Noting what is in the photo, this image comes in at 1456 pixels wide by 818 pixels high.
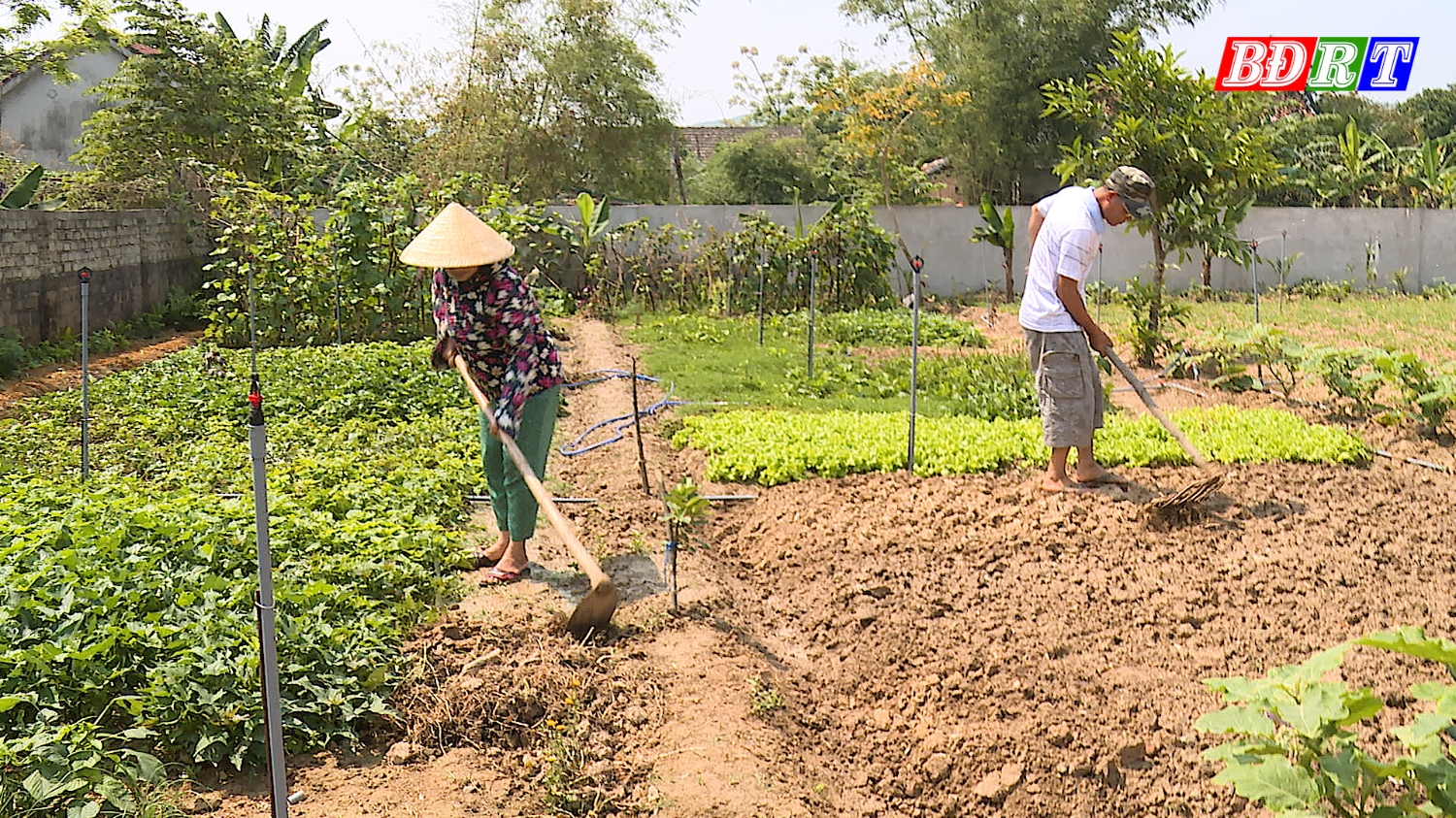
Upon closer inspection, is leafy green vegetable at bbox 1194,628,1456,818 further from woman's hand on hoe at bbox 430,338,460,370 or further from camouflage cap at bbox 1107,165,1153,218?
camouflage cap at bbox 1107,165,1153,218

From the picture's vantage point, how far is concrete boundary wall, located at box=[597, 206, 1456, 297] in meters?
20.0

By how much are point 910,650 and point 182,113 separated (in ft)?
50.2

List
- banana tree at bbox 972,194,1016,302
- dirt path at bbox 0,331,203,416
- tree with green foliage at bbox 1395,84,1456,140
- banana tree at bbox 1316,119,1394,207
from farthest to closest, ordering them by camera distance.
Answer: tree with green foliage at bbox 1395,84,1456,140
banana tree at bbox 1316,119,1394,207
banana tree at bbox 972,194,1016,302
dirt path at bbox 0,331,203,416

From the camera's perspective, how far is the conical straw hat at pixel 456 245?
5121mm

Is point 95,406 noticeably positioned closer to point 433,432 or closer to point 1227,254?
point 433,432

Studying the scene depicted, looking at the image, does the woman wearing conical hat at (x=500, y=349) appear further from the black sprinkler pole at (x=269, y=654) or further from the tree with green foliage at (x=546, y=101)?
the tree with green foliage at (x=546, y=101)

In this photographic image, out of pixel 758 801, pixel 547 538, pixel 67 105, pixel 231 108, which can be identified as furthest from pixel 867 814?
pixel 67 105

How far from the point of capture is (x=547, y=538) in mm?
6090

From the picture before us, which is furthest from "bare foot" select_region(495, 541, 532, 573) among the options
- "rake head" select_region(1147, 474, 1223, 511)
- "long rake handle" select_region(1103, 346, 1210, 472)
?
"long rake handle" select_region(1103, 346, 1210, 472)

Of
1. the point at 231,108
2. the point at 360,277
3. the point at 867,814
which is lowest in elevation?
the point at 867,814

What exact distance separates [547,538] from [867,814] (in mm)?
2739

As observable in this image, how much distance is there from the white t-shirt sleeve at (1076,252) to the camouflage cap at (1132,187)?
244mm

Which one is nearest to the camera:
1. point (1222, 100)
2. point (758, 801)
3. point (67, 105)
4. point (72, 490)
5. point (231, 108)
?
point (758, 801)

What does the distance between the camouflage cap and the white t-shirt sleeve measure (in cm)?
24
